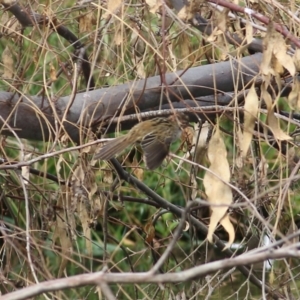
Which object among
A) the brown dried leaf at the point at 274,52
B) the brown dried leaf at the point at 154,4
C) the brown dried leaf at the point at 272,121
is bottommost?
the brown dried leaf at the point at 272,121

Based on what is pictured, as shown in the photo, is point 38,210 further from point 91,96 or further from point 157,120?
point 157,120

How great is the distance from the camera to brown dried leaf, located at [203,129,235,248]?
1.12m

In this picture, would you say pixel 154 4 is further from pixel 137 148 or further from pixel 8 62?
pixel 137 148

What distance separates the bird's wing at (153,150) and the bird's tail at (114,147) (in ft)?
0.13

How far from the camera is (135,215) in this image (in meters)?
3.02

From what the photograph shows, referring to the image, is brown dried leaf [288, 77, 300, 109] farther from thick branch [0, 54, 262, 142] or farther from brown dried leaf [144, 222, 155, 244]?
brown dried leaf [144, 222, 155, 244]

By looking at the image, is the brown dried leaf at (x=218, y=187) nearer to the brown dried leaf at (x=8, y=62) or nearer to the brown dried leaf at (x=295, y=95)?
the brown dried leaf at (x=295, y=95)

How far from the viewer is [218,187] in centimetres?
115

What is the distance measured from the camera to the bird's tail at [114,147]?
1.36 m

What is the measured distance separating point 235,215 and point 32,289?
1.26m

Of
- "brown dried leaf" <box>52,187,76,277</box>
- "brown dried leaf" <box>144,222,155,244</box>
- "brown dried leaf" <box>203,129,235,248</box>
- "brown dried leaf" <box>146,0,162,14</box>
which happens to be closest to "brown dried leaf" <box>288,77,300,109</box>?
"brown dried leaf" <box>203,129,235,248</box>

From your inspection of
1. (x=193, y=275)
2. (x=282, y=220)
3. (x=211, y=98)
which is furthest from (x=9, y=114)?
(x=193, y=275)

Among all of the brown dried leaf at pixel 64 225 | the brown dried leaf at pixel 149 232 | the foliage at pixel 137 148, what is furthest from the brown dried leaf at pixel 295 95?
the brown dried leaf at pixel 149 232

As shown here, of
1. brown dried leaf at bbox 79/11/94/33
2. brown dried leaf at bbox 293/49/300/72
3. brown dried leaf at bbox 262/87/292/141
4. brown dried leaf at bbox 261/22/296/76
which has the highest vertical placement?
brown dried leaf at bbox 261/22/296/76
